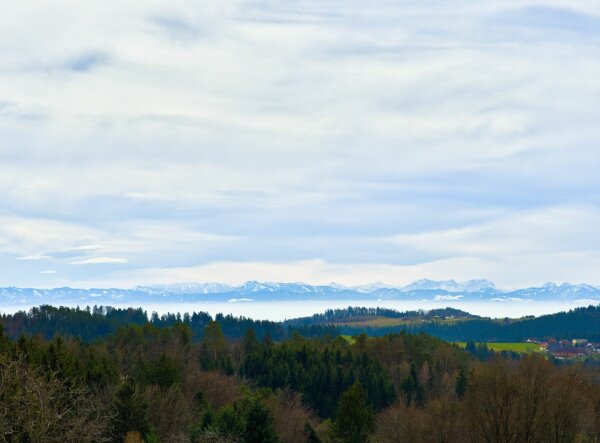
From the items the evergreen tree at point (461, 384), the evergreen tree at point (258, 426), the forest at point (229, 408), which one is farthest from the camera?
→ the evergreen tree at point (461, 384)

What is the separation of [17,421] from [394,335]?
458 ft

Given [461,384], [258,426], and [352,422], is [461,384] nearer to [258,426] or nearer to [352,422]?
[352,422]

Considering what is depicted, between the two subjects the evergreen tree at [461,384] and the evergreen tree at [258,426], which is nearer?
the evergreen tree at [258,426]

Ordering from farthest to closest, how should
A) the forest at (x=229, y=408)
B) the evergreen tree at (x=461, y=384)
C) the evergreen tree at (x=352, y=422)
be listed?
the evergreen tree at (x=461, y=384)
the evergreen tree at (x=352, y=422)
the forest at (x=229, y=408)

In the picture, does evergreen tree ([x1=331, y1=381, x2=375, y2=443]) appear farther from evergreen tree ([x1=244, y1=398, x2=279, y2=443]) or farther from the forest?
evergreen tree ([x1=244, y1=398, x2=279, y2=443])

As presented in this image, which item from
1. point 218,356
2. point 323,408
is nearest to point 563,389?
point 323,408

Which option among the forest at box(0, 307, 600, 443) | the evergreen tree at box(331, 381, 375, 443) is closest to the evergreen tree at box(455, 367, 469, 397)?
the forest at box(0, 307, 600, 443)

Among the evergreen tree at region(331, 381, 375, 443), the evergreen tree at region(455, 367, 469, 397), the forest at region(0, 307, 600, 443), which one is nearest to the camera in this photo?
the forest at region(0, 307, 600, 443)

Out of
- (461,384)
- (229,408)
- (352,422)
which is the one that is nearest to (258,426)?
(229,408)

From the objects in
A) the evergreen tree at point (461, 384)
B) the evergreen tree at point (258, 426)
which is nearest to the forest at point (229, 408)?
the evergreen tree at point (258, 426)

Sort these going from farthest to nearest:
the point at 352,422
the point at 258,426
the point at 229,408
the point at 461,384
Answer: the point at 461,384 < the point at 352,422 < the point at 229,408 < the point at 258,426

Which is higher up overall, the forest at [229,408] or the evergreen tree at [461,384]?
the forest at [229,408]

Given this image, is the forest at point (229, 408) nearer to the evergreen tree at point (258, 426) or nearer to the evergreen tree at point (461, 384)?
the evergreen tree at point (258, 426)

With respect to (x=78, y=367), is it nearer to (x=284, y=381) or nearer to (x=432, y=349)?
(x=284, y=381)
